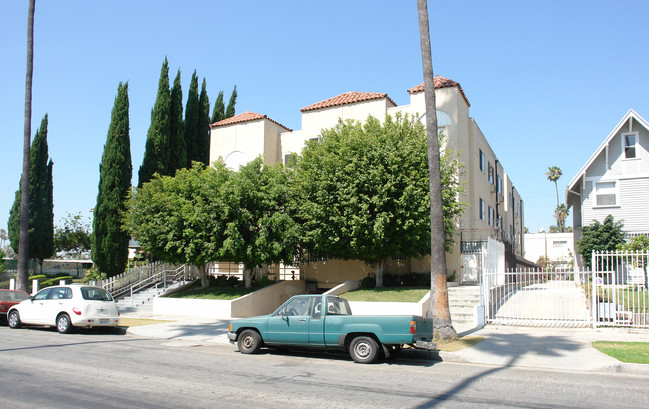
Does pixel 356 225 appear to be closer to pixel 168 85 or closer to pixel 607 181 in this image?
pixel 607 181

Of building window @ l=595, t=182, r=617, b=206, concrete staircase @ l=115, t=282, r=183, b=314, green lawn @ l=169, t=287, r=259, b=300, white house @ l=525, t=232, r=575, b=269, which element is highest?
building window @ l=595, t=182, r=617, b=206

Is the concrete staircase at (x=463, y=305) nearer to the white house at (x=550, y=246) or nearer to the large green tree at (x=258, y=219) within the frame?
the large green tree at (x=258, y=219)

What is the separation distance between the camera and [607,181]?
86.8ft

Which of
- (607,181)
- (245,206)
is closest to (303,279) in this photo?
(245,206)

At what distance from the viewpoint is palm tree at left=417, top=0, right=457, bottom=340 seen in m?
13.1

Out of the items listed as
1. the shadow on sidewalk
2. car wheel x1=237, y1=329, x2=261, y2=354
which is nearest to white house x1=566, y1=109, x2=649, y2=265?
the shadow on sidewalk

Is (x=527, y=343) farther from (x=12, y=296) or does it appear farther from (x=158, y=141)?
(x=158, y=141)

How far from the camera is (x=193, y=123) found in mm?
35938

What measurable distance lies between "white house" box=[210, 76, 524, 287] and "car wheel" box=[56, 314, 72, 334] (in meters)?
12.2

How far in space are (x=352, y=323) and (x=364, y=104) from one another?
1773 cm

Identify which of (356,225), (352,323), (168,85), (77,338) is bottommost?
(77,338)

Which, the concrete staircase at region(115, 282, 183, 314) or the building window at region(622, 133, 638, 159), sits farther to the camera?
the building window at region(622, 133, 638, 159)

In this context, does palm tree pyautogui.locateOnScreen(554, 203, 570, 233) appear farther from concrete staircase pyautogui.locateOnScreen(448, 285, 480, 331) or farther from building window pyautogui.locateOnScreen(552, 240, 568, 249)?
concrete staircase pyautogui.locateOnScreen(448, 285, 480, 331)

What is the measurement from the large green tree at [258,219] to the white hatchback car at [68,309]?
18.2ft
